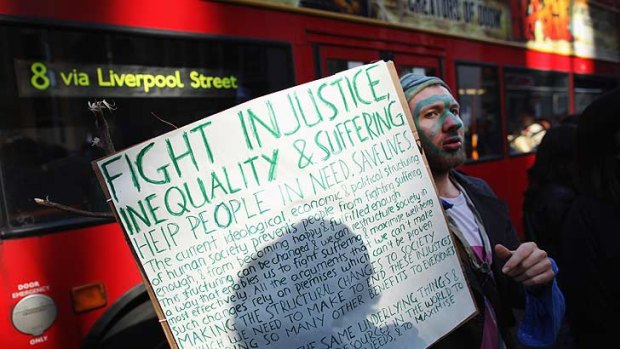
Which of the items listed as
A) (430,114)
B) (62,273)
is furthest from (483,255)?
(62,273)

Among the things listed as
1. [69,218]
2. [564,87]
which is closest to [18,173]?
[69,218]

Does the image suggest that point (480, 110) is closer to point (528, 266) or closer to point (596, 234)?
point (596, 234)

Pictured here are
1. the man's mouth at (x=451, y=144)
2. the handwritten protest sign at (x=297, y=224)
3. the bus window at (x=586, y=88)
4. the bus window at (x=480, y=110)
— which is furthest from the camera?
the bus window at (x=586, y=88)

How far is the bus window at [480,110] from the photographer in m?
5.18

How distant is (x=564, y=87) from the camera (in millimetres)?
7328

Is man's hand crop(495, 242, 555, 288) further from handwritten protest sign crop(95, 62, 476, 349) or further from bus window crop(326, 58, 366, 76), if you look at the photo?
bus window crop(326, 58, 366, 76)

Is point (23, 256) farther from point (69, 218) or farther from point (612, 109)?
point (612, 109)

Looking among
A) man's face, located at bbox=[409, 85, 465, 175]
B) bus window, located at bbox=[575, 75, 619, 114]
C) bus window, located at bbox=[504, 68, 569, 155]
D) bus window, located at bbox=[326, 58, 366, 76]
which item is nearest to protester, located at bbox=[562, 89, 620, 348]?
man's face, located at bbox=[409, 85, 465, 175]

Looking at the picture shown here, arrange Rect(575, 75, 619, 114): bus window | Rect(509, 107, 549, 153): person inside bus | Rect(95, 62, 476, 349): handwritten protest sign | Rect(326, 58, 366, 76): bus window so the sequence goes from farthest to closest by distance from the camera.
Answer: Rect(575, 75, 619, 114): bus window < Rect(509, 107, 549, 153): person inside bus < Rect(326, 58, 366, 76): bus window < Rect(95, 62, 476, 349): handwritten protest sign

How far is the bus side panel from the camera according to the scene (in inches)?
94.4

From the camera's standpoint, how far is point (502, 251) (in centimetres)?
152

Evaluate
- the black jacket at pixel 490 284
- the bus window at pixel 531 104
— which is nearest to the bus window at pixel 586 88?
the bus window at pixel 531 104

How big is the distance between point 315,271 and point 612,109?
1423 millimetres

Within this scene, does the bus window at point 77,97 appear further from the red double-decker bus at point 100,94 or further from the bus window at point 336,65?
the bus window at point 336,65
